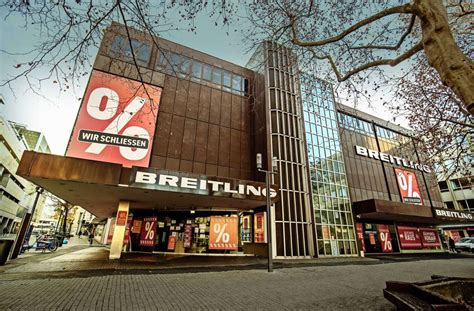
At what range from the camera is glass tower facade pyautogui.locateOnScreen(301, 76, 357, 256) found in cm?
1583

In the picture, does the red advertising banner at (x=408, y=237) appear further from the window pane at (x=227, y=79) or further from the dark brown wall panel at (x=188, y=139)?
the window pane at (x=227, y=79)

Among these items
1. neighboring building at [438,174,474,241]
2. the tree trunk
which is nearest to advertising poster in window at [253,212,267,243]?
the tree trunk

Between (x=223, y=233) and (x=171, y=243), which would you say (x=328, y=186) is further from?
(x=171, y=243)

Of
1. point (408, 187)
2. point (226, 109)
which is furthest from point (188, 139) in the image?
point (408, 187)

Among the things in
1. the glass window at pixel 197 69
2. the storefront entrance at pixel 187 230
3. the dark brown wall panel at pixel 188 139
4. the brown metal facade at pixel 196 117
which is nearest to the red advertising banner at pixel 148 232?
the storefront entrance at pixel 187 230

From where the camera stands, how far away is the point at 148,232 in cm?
1548

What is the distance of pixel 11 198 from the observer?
28.2m

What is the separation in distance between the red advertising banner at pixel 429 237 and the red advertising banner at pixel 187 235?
23.8m

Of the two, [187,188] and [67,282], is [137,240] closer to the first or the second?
[187,188]

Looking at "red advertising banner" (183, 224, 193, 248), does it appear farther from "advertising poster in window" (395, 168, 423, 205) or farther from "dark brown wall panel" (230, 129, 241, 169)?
"advertising poster in window" (395, 168, 423, 205)

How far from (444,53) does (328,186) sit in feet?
49.4

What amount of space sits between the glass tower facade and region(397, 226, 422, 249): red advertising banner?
315 inches

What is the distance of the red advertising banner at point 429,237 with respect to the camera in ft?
73.5

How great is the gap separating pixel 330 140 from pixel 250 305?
58.7 feet
